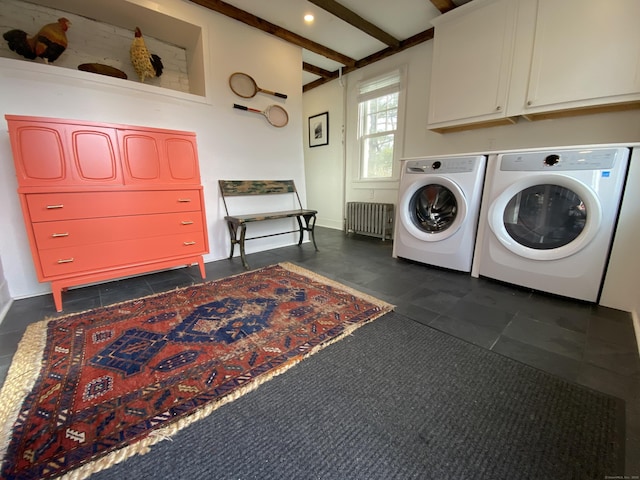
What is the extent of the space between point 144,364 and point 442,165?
245cm

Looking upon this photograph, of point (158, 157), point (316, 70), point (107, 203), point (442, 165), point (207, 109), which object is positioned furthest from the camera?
point (316, 70)

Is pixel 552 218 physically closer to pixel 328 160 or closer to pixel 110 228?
pixel 110 228

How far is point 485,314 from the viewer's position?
162 centimetres

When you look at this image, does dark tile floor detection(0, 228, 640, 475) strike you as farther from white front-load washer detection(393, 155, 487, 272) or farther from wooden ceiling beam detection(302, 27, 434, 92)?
wooden ceiling beam detection(302, 27, 434, 92)

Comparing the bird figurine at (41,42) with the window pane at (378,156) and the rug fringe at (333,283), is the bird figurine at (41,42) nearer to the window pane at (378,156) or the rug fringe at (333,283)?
the rug fringe at (333,283)

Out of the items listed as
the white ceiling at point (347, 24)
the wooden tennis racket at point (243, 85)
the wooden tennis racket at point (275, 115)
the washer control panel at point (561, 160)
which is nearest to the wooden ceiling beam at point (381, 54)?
the white ceiling at point (347, 24)

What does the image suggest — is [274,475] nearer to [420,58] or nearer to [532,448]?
[532,448]

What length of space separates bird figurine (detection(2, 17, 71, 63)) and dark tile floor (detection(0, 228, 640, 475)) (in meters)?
1.77

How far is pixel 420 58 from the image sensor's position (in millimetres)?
3178

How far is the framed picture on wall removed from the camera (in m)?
A: 4.52

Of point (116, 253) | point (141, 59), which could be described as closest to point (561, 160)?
point (116, 253)

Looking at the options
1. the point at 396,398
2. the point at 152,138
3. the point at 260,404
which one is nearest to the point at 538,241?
the point at 396,398

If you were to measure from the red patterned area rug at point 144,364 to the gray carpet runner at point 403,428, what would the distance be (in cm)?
10

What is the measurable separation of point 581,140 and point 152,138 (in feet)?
11.4
